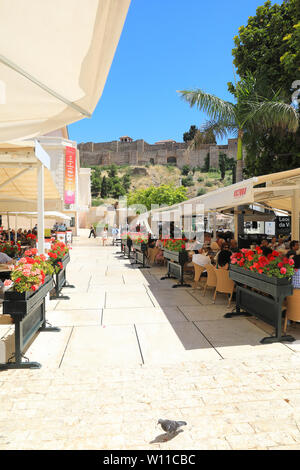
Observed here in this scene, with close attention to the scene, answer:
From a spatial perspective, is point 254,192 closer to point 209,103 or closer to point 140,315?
point 140,315

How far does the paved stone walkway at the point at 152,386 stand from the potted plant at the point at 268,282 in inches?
10.8

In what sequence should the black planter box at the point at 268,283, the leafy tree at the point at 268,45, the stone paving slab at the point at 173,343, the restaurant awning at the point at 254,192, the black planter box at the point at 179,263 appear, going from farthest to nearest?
the leafy tree at the point at 268,45, the black planter box at the point at 179,263, the restaurant awning at the point at 254,192, the black planter box at the point at 268,283, the stone paving slab at the point at 173,343

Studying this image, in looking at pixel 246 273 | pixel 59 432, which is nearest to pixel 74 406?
pixel 59 432

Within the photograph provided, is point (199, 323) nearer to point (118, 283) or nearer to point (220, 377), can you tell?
point (220, 377)

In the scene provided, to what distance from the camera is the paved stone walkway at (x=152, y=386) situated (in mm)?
2492

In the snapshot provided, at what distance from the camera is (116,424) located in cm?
265

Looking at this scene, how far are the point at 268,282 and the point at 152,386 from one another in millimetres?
2253

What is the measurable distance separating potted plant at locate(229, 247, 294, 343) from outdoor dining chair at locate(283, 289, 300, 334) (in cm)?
23

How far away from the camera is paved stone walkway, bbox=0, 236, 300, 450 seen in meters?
2.49

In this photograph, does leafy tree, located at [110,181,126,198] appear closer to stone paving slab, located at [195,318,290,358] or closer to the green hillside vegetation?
the green hillside vegetation

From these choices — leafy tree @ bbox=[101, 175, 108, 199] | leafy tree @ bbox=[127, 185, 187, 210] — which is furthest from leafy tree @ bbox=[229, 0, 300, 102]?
leafy tree @ bbox=[101, 175, 108, 199]

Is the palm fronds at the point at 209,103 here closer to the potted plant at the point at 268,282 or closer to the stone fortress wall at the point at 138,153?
the potted plant at the point at 268,282

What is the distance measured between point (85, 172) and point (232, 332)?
2108 inches

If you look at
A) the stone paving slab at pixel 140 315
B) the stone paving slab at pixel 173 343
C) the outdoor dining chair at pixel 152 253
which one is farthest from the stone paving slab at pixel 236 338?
the outdoor dining chair at pixel 152 253
